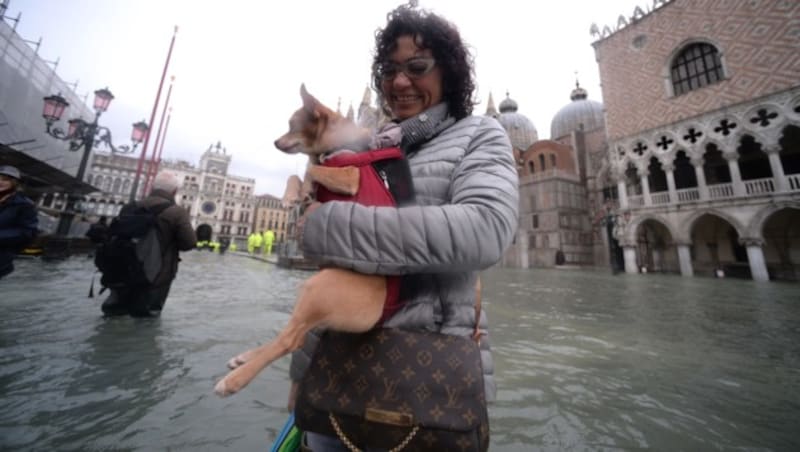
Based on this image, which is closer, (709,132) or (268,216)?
(709,132)

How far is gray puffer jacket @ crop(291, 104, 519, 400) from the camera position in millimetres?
851

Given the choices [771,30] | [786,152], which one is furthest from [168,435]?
[786,152]

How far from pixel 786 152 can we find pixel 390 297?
25.9m

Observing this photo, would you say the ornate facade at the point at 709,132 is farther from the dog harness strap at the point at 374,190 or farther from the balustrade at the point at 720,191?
the dog harness strap at the point at 374,190

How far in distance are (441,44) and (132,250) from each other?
A: 4.13 m

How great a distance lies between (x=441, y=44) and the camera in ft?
4.68

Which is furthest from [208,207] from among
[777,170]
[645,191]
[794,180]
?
[794,180]

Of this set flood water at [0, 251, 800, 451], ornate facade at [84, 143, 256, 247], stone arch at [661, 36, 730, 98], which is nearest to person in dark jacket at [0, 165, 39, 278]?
flood water at [0, 251, 800, 451]

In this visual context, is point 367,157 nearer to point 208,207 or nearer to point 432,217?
point 432,217

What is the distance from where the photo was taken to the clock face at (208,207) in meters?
64.0

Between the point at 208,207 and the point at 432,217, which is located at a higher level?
the point at 208,207

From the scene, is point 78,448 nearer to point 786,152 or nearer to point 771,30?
point 771,30

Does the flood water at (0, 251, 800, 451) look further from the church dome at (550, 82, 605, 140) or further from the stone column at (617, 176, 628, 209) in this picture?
the church dome at (550, 82, 605, 140)

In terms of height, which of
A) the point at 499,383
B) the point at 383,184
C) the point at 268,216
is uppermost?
the point at 268,216
